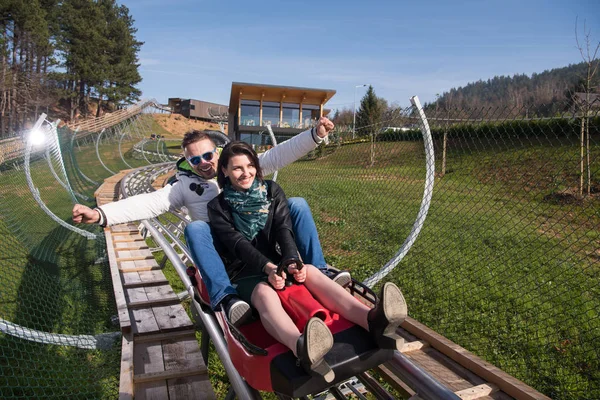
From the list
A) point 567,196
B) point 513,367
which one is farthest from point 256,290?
point 567,196

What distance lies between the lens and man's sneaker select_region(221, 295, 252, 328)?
7.25 feet

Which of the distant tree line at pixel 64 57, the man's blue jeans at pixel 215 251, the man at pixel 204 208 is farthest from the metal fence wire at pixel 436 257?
the distant tree line at pixel 64 57

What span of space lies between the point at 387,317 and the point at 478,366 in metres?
1.49

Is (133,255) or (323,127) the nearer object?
(323,127)

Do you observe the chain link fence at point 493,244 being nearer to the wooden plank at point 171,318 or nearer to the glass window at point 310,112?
the wooden plank at point 171,318

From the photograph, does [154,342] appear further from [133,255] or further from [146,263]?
A: [133,255]

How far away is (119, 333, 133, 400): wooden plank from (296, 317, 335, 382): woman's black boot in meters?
1.41

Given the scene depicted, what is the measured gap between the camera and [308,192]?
9.62 meters

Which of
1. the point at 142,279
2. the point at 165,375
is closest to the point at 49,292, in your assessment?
the point at 142,279

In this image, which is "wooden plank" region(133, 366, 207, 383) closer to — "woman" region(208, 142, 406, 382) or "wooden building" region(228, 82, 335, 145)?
"woman" region(208, 142, 406, 382)

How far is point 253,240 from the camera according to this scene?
2.72 meters

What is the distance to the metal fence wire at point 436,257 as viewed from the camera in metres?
3.39

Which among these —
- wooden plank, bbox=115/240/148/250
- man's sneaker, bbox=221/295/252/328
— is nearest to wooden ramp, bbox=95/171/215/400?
wooden plank, bbox=115/240/148/250

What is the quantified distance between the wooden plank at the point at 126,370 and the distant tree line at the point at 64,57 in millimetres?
30733
